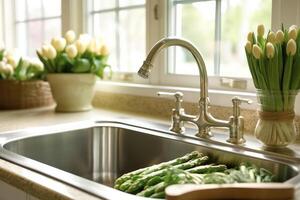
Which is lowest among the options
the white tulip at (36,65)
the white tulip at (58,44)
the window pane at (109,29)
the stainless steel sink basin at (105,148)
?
the stainless steel sink basin at (105,148)

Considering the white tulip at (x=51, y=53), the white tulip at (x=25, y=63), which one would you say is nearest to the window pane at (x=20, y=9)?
the white tulip at (x=25, y=63)

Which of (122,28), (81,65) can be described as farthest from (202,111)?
(122,28)

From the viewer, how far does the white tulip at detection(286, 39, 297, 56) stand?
38.2 inches

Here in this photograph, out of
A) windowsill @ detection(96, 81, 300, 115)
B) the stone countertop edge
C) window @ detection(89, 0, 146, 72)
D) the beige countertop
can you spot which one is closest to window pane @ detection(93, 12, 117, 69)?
window @ detection(89, 0, 146, 72)

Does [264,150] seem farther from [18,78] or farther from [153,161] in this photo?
[18,78]

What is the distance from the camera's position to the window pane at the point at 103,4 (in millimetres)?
2073

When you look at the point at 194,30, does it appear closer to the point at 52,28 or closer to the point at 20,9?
the point at 52,28

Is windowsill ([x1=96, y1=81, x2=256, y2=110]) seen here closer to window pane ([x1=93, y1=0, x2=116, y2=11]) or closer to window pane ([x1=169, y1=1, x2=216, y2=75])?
window pane ([x1=169, y1=1, x2=216, y2=75])

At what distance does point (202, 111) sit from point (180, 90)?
0.38 metres

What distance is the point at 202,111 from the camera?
4.00 ft

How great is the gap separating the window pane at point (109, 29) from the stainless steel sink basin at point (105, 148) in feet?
2.17

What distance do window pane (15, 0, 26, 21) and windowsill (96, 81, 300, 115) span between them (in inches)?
45.4

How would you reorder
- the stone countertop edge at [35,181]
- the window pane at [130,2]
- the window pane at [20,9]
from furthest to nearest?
the window pane at [20,9]
the window pane at [130,2]
the stone countertop edge at [35,181]

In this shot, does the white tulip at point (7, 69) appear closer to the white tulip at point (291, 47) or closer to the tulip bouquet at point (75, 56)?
the tulip bouquet at point (75, 56)
